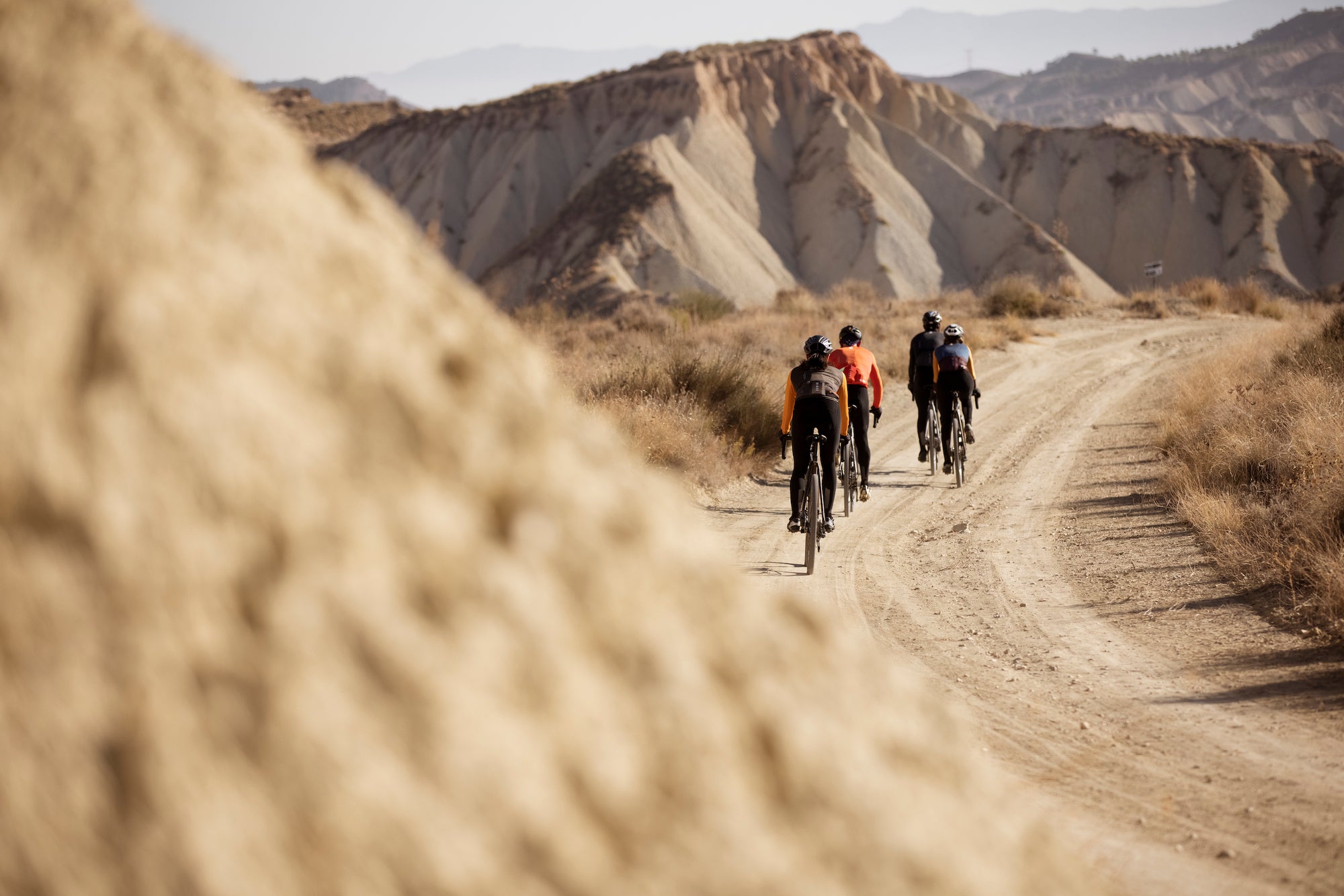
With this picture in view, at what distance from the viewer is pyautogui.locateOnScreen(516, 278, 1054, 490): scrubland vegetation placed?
11.0 metres

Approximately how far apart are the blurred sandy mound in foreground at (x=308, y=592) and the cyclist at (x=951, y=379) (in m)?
9.27

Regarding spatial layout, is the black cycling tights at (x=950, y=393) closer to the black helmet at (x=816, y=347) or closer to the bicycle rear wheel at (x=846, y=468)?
the bicycle rear wheel at (x=846, y=468)

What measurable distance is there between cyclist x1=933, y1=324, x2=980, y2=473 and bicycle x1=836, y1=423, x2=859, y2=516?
170 centimetres

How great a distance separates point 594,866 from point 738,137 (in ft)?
168

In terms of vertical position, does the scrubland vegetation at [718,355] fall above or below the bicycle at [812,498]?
above

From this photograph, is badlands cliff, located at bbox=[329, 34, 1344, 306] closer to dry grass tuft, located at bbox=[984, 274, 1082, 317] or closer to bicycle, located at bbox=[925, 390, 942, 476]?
dry grass tuft, located at bbox=[984, 274, 1082, 317]

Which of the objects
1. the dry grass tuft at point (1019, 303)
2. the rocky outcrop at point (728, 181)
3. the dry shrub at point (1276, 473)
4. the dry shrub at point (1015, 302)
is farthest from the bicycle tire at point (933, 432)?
the rocky outcrop at point (728, 181)

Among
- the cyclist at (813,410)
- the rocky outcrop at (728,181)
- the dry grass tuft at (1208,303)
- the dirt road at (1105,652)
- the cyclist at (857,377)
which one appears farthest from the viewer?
the rocky outcrop at (728,181)

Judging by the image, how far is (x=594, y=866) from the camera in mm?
1308

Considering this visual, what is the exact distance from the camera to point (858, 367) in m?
9.06

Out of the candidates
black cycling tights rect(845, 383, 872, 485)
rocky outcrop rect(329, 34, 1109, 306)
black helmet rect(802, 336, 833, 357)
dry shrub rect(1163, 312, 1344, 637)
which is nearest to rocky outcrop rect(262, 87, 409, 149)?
rocky outcrop rect(329, 34, 1109, 306)

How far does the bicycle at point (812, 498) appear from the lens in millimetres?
7590

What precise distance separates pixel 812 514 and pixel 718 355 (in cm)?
674

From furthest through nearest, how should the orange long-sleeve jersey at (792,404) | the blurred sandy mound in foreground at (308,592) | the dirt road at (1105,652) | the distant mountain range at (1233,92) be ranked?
the distant mountain range at (1233,92) < the orange long-sleeve jersey at (792,404) < the dirt road at (1105,652) < the blurred sandy mound in foreground at (308,592)
